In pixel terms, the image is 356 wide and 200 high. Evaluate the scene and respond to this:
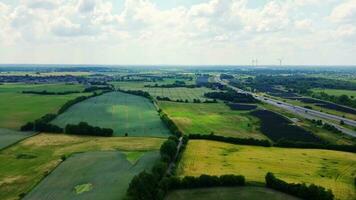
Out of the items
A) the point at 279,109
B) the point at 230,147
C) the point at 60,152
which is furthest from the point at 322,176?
the point at 279,109

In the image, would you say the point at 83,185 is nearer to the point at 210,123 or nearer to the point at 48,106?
the point at 210,123

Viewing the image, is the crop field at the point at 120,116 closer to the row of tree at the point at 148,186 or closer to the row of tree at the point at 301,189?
the row of tree at the point at 148,186

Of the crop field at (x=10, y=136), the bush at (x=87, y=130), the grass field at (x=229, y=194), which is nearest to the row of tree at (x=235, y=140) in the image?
the bush at (x=87, y=130)

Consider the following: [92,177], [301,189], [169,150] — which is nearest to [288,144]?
[169,150]

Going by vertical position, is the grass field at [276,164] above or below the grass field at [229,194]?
below

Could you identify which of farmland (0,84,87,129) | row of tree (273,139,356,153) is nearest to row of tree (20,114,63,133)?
farmland (0,84,87,129)

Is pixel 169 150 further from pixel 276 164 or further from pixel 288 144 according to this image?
pixel 288 144
